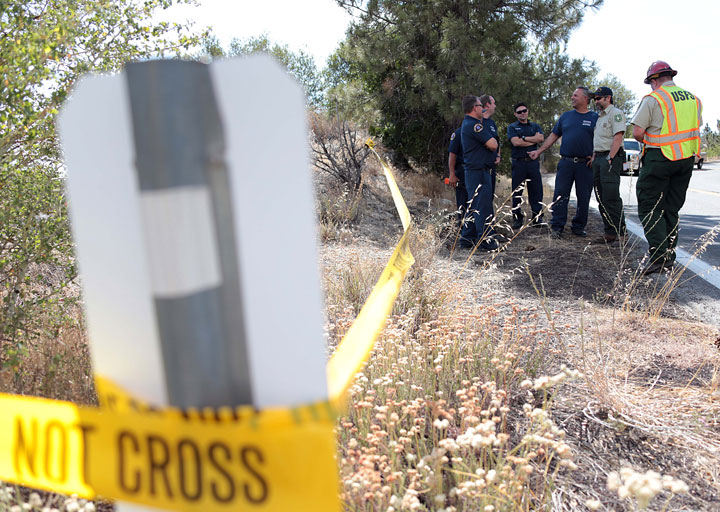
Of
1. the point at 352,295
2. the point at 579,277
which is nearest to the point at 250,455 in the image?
the point at 352,295

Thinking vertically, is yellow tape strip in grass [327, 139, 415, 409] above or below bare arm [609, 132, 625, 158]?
below

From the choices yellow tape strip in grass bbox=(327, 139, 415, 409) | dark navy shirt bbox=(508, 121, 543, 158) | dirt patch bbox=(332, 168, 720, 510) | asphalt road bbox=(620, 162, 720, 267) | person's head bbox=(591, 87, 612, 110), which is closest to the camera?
yellow tape strip in grass bbox=(327, 139, 415, 409)

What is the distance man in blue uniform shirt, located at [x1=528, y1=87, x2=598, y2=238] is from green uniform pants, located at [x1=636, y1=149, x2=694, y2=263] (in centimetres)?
195

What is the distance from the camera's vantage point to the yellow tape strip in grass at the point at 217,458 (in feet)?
2.49

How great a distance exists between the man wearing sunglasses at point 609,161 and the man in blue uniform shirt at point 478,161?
1.36m

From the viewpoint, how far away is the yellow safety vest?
5395 mm

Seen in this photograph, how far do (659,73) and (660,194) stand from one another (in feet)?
3.71

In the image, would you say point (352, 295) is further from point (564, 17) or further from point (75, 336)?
point (564, 17)

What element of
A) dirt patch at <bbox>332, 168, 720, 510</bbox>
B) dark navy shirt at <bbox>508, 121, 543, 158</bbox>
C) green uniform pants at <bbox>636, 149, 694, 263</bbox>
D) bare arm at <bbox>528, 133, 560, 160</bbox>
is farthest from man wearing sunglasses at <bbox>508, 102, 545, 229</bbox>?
dirt patch at <bbox>332, 168, 720, 510</bbox>

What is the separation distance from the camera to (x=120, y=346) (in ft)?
2.71

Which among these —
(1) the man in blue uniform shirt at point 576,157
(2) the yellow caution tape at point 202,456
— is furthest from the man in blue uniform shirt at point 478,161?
(2) the yellow caution tape at point 202,456

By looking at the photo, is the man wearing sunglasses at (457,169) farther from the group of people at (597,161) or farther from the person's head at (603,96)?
the person's head at (603,96)

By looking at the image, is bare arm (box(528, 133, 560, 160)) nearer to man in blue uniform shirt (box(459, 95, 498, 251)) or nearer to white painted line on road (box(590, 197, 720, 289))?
man in blue uniform shirt (box(459, 95, 498, 251))

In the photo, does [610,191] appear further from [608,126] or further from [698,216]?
[698,216]
